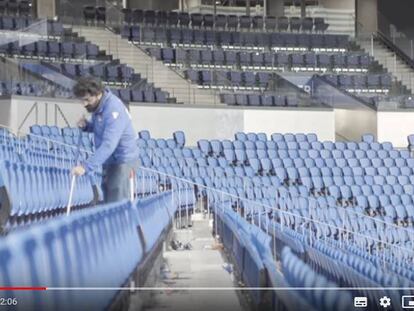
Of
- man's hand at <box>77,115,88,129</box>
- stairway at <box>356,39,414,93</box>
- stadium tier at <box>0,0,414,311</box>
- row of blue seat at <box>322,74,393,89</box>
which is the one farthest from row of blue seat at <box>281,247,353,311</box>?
stairway at <box>356,39,414,93</box>

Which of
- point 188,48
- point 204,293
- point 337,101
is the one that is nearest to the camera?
point 204,293

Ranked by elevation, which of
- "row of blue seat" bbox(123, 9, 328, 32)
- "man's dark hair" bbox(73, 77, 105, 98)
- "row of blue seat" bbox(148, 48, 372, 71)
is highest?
"row of blue seat" bbox(123, 9, 328, 32)

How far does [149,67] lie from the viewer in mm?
8891

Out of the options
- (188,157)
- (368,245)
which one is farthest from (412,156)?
(368,245)

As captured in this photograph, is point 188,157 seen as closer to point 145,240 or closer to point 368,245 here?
point 368,245

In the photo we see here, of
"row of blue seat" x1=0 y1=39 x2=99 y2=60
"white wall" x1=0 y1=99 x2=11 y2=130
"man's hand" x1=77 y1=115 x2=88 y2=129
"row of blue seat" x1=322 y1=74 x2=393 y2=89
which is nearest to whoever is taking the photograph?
"man's hand" x1=77 y1=115 x2=88 y2=129

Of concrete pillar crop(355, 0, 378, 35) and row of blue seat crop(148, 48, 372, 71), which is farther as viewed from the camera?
concrete pillar crop(355, 0, 378, 35)

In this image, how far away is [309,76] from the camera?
9.11 metres

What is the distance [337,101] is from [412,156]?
1.18 metres

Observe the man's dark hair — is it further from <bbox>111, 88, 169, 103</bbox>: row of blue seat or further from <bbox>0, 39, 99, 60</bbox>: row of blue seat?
<bbox>111, 88, 169, 103</bbox>: row of blue seat

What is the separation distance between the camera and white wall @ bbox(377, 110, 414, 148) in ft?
28.5

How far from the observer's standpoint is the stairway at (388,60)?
9867 millimetres

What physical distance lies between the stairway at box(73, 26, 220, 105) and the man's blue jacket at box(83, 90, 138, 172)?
20.4ft

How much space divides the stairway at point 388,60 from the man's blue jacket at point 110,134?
26.0 ft
